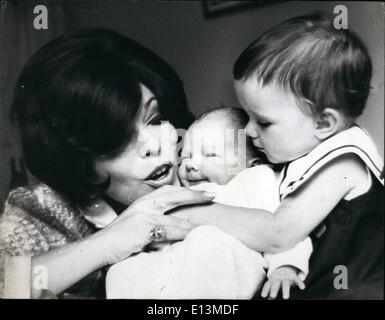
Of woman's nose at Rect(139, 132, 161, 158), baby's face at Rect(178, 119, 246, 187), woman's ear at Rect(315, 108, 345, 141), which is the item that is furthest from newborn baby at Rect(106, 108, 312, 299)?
woman's ear at Rect(315, 108, 345, 141)

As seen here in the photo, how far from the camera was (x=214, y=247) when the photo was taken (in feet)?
7.61

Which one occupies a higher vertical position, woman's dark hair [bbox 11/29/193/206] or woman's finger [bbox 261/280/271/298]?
woman's dark hair [bbox 11/29/193/206]

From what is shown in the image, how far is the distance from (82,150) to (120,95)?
0.25m

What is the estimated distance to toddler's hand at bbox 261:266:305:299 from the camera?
2.29m

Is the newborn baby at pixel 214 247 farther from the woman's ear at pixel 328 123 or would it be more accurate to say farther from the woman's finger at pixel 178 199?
Answer: the woman's ear at pixel 328 123

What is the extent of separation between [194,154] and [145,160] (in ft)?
0.61

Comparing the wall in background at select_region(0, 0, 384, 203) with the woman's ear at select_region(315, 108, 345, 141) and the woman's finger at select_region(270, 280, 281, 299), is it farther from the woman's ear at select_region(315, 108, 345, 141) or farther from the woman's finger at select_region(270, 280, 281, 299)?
the woman's finger at select_region(270, 280, 281, 299)

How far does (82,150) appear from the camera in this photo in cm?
238

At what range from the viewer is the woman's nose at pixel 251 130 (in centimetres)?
234

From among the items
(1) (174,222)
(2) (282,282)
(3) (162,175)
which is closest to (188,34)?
(3) (162,175)

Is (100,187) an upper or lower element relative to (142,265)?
upper
